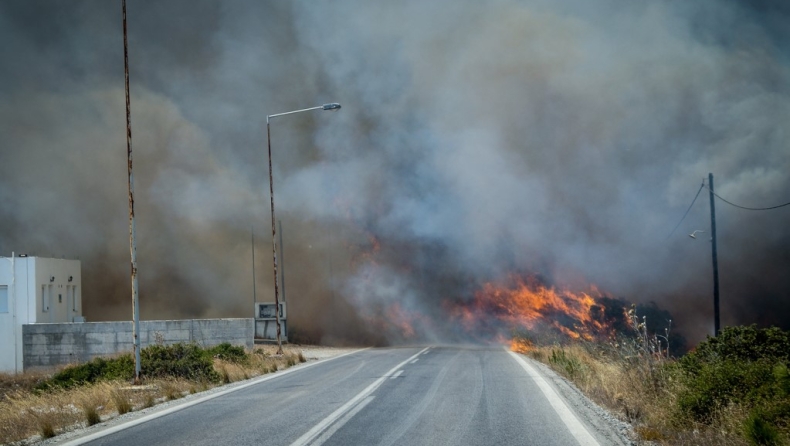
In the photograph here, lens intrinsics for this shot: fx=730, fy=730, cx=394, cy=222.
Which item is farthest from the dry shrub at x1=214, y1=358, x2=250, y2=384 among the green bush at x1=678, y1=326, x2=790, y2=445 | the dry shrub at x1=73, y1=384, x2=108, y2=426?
the green bush at x1=678, y1=326, x2=790, y2=445

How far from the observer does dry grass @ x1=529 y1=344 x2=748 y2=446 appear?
8781 millimetres

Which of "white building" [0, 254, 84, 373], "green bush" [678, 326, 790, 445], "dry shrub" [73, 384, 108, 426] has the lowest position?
"dry shrub" [73, 384, 108, 426]

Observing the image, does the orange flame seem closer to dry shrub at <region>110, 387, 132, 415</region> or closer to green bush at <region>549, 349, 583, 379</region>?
green bush at <region>549, 349, 583, 379</region>

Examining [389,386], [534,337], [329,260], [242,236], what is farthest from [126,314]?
[389,386]

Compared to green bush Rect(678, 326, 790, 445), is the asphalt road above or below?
below

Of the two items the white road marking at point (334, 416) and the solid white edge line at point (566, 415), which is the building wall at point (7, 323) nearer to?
the white road marking at point (334, 416)

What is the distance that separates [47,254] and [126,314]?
257 inches

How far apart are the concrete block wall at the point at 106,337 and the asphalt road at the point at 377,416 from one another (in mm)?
14719

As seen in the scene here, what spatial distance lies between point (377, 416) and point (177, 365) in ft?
29.7

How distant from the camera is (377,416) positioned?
10.9 m

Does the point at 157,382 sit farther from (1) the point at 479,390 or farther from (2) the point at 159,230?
(2) the point at 159,230

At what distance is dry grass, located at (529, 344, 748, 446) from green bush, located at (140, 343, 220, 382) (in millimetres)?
8775

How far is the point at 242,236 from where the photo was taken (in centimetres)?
5256

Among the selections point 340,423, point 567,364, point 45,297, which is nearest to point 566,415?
point 340,423
